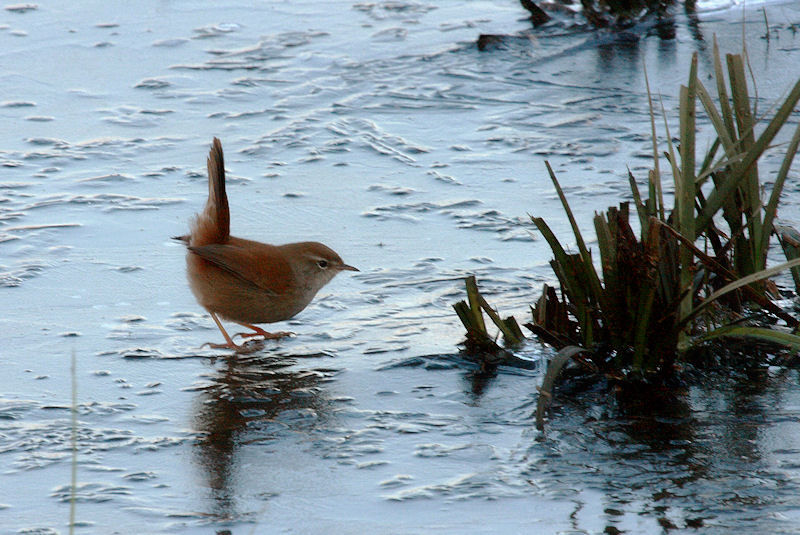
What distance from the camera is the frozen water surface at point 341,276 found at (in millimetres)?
3793

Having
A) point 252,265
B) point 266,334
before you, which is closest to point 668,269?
point 252,265

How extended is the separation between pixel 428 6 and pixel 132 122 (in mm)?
3901

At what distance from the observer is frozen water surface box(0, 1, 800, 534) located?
12.4ft

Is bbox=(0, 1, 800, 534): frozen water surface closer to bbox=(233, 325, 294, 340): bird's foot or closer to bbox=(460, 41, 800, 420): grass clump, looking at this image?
bbox=(233, 325, 294, 340): bird's foot

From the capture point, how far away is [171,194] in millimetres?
6875

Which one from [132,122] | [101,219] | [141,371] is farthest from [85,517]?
[132,122]

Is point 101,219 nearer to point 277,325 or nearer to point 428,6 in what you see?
point 277,325

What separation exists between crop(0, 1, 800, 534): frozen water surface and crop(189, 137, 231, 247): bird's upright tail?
45 centimetres

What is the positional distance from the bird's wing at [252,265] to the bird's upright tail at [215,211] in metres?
0.08

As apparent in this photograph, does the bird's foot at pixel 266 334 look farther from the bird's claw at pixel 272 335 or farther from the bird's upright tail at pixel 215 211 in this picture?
the bird's upright tail at pixel 215 211

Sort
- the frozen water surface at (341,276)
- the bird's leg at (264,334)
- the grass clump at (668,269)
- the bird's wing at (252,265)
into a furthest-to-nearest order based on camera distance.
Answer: the bird's leg at (264,334) → the bird's wing at (252,265) → the grass clump at (668,269) → the frozen water surface at (341,276)

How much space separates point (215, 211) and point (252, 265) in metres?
0.32

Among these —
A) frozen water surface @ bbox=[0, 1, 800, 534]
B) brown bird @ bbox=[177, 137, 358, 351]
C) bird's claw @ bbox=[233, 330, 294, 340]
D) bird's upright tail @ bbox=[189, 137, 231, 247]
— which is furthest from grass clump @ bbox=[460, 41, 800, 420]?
bird's upright tail @ bbox=[189, 137, 231, 247]

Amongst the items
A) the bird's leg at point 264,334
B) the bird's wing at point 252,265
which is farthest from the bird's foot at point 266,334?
the bird's wing at point 252,265
